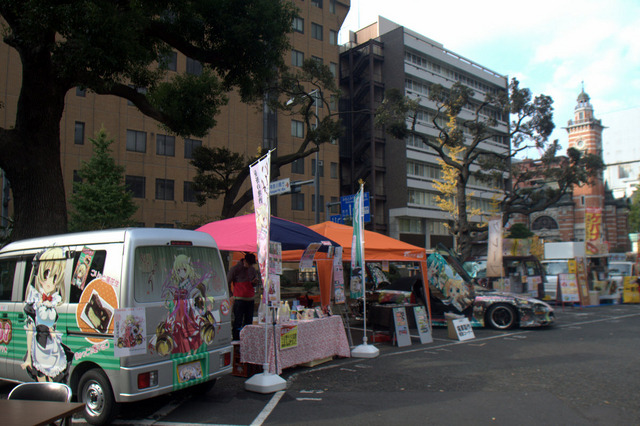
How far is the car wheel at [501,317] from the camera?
41.3 feet

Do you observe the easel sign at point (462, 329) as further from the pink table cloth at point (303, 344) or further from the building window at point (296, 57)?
the building window at point (296, 57)

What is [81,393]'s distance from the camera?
17.5 ft

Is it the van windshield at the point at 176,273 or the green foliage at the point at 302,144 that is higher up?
the green foliage at the point at 302,144

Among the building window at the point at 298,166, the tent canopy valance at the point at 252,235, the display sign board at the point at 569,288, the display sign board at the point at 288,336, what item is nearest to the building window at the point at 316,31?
the building window at the point at 298,166

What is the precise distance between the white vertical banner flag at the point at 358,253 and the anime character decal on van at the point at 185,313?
4281 mm

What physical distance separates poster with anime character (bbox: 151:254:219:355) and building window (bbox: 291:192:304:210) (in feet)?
104

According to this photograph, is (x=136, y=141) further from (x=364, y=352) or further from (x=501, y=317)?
(x=364, y=352)

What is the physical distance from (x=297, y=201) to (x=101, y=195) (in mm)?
16183

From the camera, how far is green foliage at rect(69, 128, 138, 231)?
25000 millimetres

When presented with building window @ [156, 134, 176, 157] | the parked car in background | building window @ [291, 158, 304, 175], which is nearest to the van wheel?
the parked car in background

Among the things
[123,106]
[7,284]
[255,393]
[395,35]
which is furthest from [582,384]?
[395,35]

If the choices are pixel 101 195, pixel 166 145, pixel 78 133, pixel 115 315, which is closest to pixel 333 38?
pixel 166 145

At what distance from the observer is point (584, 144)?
212ft

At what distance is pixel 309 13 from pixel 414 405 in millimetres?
38298
